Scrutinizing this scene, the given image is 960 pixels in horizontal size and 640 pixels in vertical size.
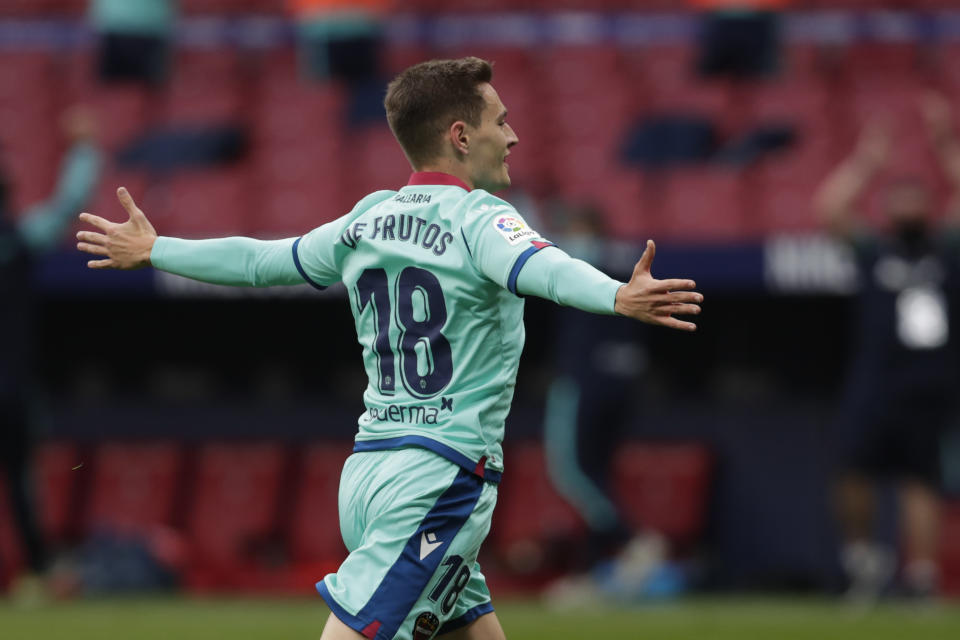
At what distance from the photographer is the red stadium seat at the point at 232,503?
1055cm

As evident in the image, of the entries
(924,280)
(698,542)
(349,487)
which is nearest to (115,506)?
(698,542)

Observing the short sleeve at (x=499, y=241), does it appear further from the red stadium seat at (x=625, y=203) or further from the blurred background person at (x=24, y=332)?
the red stadium seat at (x=625, y=203)

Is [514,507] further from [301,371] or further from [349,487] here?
[349,487]

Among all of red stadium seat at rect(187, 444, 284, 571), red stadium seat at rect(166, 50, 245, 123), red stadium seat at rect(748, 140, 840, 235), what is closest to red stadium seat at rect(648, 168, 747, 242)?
red stadium seat at rect(748, 140, 840, 235)

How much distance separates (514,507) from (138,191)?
388 cm

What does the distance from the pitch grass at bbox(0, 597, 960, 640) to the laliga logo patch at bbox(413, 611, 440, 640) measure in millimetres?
3156

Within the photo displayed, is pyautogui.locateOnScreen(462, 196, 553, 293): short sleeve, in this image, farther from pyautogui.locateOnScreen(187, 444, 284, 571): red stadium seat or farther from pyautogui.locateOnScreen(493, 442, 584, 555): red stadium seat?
pyautogui.locateOnScreen(187, 444, 284, 571): red stadium seat

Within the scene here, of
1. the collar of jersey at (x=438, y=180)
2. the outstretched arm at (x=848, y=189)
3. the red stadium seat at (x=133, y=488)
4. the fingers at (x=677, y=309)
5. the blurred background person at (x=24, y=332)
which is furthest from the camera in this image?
the red stadium seat at (x=133, y=488)

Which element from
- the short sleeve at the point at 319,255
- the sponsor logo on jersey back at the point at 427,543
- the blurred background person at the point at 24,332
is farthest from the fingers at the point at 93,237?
the blurred background person at the point at 24,332

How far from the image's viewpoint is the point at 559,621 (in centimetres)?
745

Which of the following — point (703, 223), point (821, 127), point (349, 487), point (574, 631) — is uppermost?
point (821, 127)

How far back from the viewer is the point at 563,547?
390 inches

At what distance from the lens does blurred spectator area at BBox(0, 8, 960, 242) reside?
10.9 m

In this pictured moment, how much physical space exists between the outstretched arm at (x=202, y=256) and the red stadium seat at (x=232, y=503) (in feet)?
22.6
